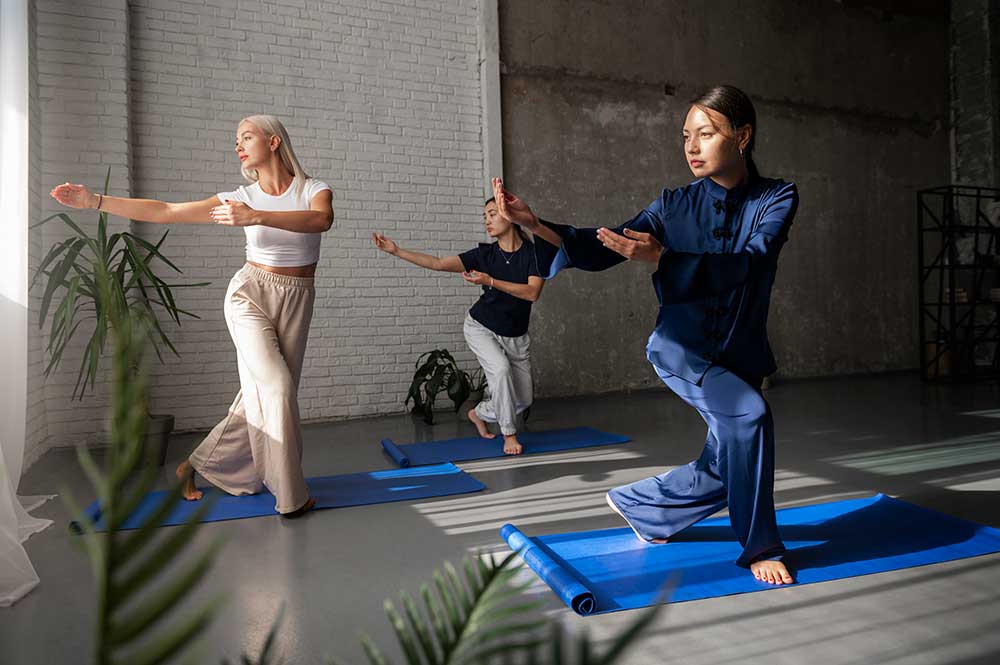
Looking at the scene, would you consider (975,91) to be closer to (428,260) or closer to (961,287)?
(961,287)

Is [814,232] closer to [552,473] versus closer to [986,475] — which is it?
[986,475]

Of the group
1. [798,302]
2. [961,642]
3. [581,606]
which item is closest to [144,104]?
[581,606]

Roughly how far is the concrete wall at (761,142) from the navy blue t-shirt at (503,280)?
2501mm

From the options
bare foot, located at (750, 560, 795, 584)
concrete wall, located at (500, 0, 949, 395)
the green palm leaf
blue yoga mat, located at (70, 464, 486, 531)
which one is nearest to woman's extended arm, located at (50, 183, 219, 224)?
blue yoga mat, located at (70, 464, 486, 531)

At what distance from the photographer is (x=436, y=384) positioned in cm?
608

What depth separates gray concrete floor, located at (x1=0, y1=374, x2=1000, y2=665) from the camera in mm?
2072

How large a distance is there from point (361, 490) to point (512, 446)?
50.0 inches

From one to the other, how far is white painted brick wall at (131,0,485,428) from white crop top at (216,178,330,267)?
110 inches

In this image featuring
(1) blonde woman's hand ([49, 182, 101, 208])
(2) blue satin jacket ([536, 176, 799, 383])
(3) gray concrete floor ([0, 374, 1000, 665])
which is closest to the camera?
(3) gray concrete floor ([0, 374, 1000, 665])

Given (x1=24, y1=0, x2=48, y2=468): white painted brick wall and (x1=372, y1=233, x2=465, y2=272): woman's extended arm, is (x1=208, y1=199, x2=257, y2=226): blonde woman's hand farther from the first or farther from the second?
(x1=24, y1=0, x2=48, y2=468): white painted brick wall

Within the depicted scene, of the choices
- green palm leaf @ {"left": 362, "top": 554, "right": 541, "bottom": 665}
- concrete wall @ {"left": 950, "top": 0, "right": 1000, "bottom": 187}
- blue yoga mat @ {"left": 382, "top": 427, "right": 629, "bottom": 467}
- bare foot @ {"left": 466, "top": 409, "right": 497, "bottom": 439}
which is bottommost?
blue yoga mat @ {"left": 382, "top": 427, "right": 629, "bottom": 467}

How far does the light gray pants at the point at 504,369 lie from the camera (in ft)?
16.3

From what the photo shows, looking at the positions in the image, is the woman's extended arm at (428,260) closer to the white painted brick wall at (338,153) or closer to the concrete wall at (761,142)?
the white painted brick wall at (338,153)

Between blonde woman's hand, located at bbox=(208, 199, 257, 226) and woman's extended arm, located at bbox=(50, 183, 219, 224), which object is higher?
woman's extended arm, located at bbox=(50, 183, 219, 224)
